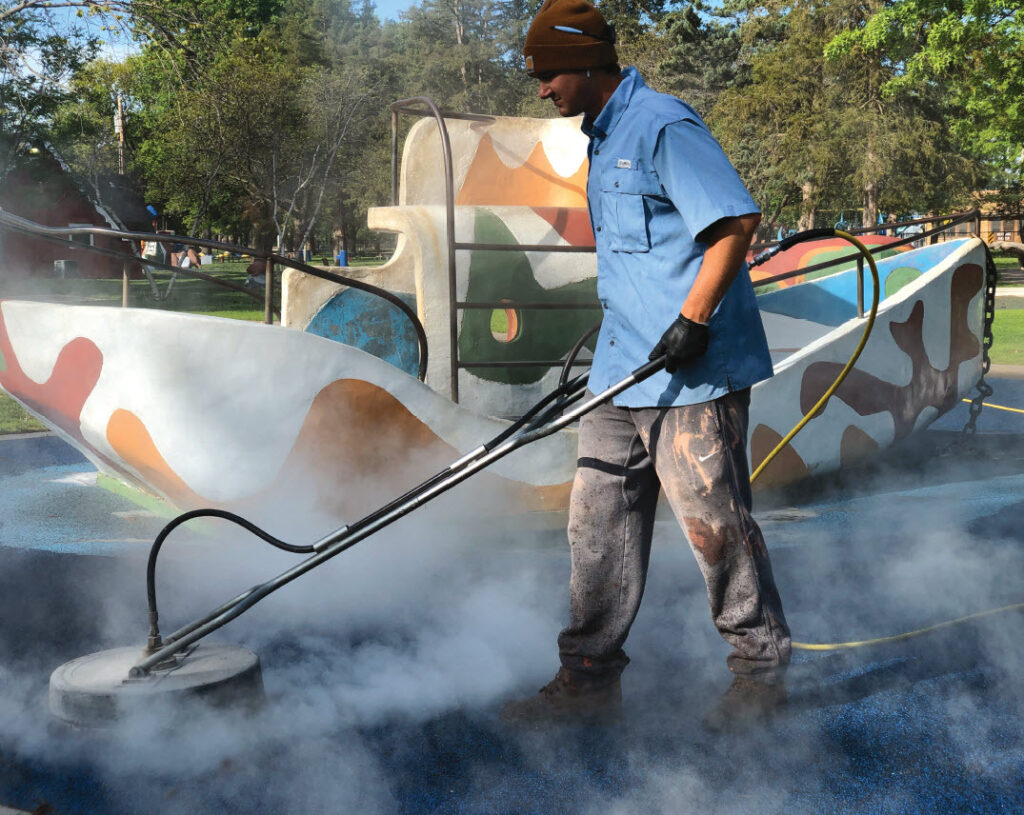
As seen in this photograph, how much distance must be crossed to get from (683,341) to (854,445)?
136 inches

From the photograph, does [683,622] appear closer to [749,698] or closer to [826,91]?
[749,698]

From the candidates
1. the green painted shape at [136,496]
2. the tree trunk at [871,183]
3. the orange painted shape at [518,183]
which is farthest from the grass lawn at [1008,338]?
the tree trunk at [871,183]

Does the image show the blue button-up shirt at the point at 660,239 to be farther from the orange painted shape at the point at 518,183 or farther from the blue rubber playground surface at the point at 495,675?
the orange painted shape at the point at 518,183

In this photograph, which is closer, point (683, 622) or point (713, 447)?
point (713, 447)

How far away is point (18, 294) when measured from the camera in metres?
5.29

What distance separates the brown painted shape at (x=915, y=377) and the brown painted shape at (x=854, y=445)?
105mm

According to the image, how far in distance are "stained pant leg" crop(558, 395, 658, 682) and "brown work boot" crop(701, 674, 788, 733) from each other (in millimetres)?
306

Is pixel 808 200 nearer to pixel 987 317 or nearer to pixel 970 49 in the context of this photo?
pixel 970 49

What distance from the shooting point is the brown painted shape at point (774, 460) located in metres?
5.00

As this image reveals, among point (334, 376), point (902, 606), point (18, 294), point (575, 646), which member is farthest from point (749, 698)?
point (18, 294)

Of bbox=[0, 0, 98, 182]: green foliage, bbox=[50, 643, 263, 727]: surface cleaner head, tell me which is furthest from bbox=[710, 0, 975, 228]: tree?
bbox=[50, 643, 263, 727]: surface cleaner head

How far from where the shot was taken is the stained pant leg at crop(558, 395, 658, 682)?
9.22 ft

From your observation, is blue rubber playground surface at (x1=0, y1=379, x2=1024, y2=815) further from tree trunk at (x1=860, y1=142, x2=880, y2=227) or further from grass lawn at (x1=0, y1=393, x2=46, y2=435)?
tree trunk at (x1=860, y1=142, x2=880, y2=227)

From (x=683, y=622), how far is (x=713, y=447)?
1163 mm
